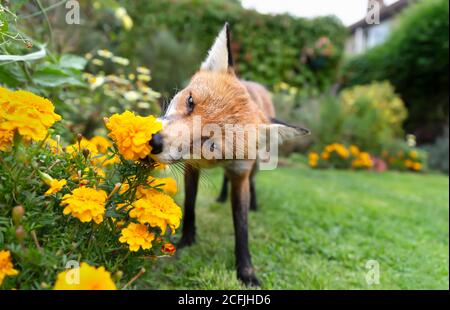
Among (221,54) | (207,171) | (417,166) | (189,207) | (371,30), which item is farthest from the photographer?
(371,30)

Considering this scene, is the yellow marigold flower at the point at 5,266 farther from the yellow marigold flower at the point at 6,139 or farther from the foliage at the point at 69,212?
the yellow marigold flower at the point at 6,139

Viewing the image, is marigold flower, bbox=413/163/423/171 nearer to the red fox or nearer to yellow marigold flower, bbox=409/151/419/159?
yellow marigold flower, bbox=409/151/419/159

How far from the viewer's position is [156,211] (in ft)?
4.31

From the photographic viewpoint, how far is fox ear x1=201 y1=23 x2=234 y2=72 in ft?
7.77

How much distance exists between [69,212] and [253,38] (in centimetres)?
1036

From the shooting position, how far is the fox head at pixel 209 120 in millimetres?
1743

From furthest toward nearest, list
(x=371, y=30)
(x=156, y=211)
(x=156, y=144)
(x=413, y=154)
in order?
(x=371, y=30), (x=413, y=154), (x=156, y=144), (x=156, y=211)

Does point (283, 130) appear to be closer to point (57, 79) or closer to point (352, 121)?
point (57, 79)

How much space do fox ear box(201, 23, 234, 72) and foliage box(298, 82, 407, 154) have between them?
22.6 ft

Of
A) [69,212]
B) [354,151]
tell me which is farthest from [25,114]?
[354,151]

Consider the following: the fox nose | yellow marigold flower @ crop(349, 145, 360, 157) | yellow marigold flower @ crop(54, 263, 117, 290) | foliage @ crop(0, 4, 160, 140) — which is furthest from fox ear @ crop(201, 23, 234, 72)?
yellow marigold flower @ crop(349, 145, 360, 157)

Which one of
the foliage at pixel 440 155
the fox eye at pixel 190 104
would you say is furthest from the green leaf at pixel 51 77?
the foliage at pixel 440 155

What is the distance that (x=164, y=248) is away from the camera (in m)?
1.56

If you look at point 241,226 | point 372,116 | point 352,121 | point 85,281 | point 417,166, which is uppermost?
point 372,116
